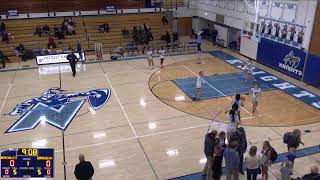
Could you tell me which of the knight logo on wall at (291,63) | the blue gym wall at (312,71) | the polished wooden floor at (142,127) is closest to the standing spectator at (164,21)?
the polished wooden floor at (142,127)

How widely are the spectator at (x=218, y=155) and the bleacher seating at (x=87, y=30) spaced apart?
57.5 ft

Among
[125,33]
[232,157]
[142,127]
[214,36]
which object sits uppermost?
[125,33]

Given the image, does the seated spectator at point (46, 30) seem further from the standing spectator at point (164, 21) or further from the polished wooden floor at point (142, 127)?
the standing spectator at point (164, 21)

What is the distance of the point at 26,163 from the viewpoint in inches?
290

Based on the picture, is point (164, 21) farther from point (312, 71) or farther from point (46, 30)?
point (312, 71)

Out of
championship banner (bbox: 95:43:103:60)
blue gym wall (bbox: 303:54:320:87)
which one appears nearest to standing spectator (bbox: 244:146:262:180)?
blue gym wall (bbox: 303:54:320:87)

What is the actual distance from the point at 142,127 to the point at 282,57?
10971 millimetres

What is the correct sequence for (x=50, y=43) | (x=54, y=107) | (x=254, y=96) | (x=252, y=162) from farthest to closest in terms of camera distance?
1. (x=50, y=43)
2. (x=54, y=107)
3. (x=254, y=96)
4. (x=252, y=162)

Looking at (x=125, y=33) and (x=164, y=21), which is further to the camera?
(x=164, y=21)

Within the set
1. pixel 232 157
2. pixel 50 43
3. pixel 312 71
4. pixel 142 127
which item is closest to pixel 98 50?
pixel 50 43

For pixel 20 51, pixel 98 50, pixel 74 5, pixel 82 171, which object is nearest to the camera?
pixel 82 171

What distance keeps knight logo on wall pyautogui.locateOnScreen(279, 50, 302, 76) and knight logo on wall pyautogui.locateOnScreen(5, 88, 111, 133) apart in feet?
34.6

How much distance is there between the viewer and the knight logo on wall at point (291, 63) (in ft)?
59.2

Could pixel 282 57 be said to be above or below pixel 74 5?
below
